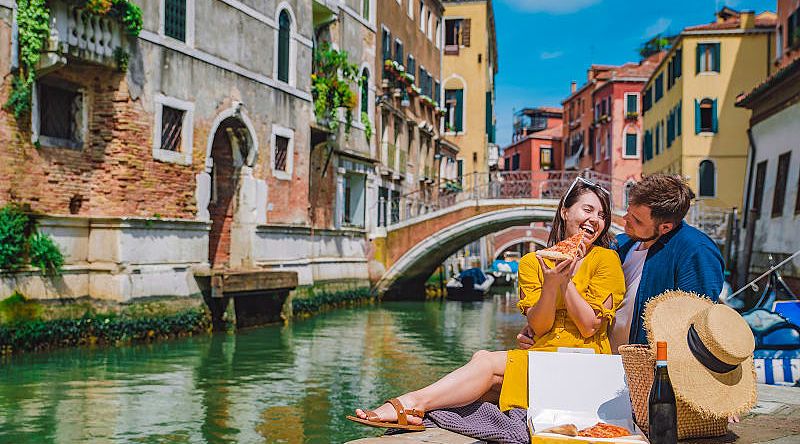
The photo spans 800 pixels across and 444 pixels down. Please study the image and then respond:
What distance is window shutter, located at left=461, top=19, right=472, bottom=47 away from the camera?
3056 cm

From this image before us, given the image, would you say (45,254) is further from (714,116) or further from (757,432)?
(714,116)

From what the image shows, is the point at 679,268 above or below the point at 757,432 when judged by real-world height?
above

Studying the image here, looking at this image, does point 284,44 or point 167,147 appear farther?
point 284,44

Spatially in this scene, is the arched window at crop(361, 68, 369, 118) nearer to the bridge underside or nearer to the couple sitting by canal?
the bridge underside

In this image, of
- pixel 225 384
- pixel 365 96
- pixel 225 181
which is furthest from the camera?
pixel 365 96

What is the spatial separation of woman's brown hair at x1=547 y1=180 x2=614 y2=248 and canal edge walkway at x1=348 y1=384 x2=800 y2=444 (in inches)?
→ 32.2


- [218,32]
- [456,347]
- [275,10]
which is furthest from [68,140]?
[456,347]

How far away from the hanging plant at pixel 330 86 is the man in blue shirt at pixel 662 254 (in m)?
13.1

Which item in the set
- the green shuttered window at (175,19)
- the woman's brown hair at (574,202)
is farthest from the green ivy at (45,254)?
the woman's brown hair at (574,202)

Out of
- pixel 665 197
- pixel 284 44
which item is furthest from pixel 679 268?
pixel 284 44

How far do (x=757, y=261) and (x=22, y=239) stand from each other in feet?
36.0

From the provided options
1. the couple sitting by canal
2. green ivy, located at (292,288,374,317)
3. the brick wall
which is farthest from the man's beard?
green ivy, located at (292,288,374,317)

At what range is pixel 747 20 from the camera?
21.5 m

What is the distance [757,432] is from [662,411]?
701mm
